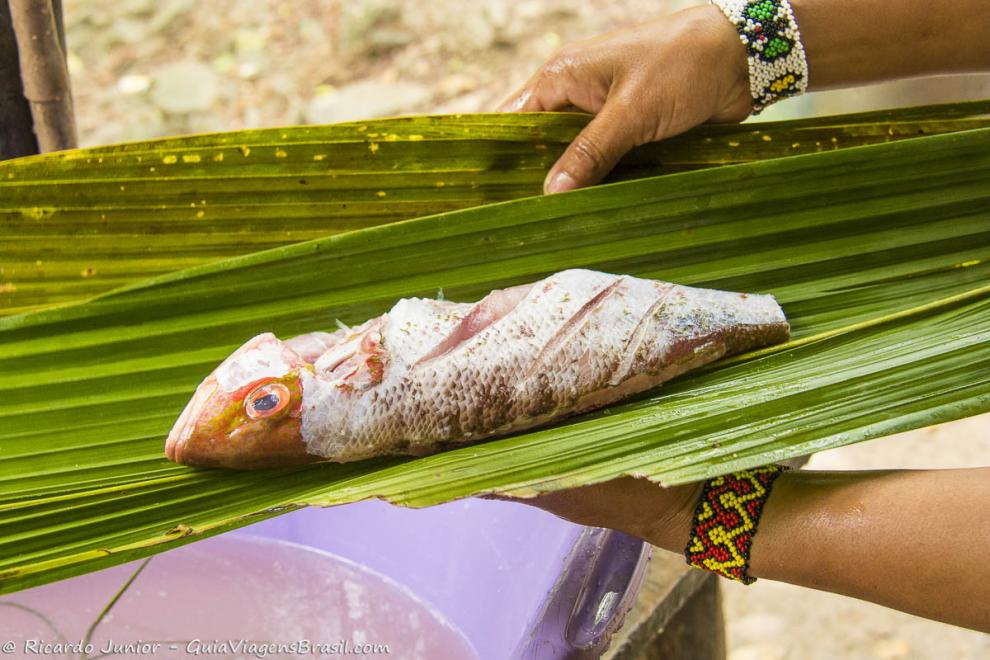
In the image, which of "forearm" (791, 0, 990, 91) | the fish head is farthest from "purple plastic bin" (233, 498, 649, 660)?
"forearm" (791, 0, 990, 91)

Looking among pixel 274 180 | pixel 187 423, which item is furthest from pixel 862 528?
pixel 274 180

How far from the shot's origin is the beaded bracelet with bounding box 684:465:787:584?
→ 1437 mm

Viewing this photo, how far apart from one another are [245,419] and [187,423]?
0.35ft

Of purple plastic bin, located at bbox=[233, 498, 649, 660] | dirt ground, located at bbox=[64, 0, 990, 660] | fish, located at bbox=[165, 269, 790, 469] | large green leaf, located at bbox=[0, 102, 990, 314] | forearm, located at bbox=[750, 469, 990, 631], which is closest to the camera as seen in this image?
forearm, located at bbox=[750, 469, 990, 631]

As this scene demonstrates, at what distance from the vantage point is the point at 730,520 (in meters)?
1.45

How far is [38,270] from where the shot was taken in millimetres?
1814

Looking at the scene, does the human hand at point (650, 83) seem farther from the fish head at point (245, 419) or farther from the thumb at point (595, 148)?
the fish head at point (245, 419)

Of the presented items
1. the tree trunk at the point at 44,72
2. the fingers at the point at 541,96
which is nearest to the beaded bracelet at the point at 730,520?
the fingers at the point at 541,96

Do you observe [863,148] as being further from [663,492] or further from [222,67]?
[222,67]

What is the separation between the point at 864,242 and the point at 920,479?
2.03 ft

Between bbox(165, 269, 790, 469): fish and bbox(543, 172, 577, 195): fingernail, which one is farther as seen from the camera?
bbox(543, 172, 577, 195): fingernail

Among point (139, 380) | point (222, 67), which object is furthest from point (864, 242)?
point (222, 67)

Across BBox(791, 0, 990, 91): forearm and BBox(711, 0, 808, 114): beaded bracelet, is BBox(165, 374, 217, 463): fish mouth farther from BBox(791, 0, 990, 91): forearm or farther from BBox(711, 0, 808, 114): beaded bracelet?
BBox(791, 0, 990, 91): forearm

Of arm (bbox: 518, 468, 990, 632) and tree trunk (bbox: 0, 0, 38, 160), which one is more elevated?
tree trunk (bbox: 0, 0, 38, 160)
